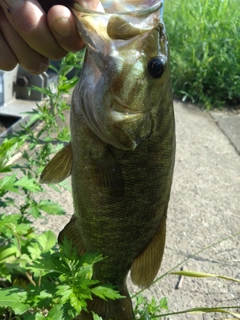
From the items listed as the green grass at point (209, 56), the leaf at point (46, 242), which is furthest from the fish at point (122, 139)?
the green grass at point (209, 56)

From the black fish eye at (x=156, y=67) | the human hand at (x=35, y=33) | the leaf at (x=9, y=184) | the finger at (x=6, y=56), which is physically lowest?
the leaf at (x=9, y=184)

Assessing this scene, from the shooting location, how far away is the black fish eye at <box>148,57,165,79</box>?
65.7 inches

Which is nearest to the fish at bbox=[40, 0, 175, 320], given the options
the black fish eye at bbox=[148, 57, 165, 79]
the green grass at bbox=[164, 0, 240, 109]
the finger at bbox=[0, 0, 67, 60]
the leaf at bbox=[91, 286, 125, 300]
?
the black fish eye at bbox=[148, 57, 165, 79]

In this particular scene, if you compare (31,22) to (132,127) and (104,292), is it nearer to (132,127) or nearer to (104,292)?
(132,127)

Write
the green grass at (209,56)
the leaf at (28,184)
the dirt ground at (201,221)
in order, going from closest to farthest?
the leaf at (28,184), the dirt ground at (201,221), the green grass at (209,56)

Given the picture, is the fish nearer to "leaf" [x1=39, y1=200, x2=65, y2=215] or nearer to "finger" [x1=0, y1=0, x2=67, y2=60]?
"finger" [x1=0, y1=0, x2=67, y2=60]

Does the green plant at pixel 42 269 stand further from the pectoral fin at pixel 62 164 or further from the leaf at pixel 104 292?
the pectoral fin at pixel 62 164

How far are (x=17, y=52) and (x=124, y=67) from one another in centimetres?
38

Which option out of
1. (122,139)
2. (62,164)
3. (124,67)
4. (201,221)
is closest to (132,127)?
(122,139)

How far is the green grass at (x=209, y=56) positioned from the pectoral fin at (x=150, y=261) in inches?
225

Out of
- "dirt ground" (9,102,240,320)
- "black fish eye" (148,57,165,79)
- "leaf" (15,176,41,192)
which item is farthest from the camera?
"dirt ground" (9,102,240,320)

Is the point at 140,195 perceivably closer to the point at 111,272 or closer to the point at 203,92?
the point at 111,272

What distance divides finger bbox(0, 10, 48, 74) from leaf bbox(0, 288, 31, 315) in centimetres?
89

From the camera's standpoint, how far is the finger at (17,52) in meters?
1.59
